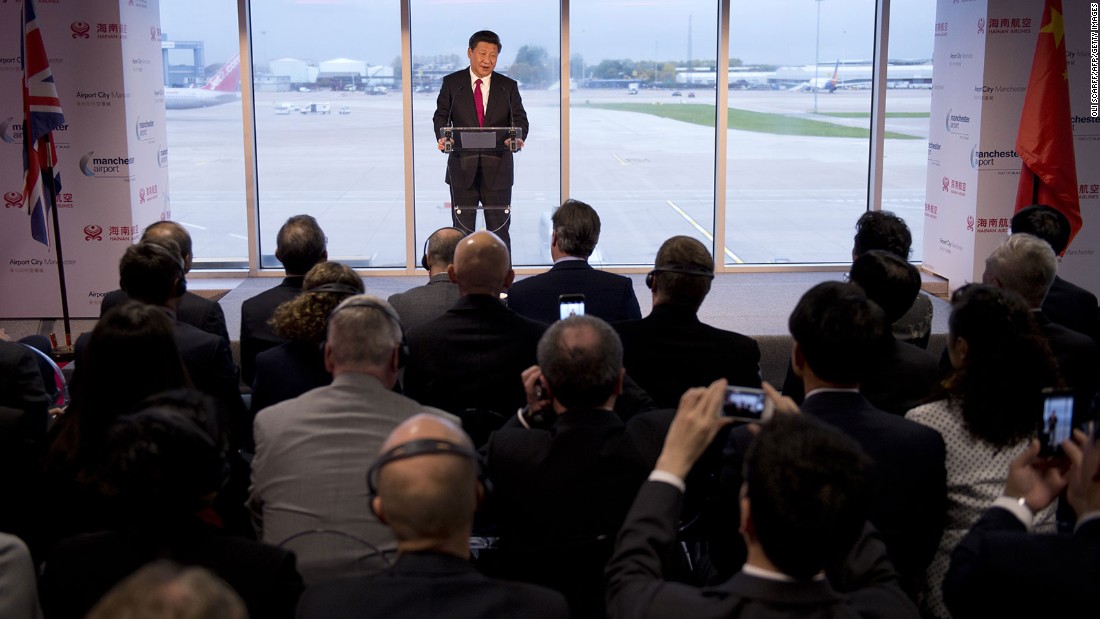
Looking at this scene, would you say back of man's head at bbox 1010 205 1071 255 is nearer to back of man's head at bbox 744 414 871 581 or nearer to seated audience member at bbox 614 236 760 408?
seated audience member at bbox 614 236 760 408

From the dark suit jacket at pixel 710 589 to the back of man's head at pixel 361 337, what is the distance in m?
0.96

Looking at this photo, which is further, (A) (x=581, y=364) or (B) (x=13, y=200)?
(B) (x=13, y=200)

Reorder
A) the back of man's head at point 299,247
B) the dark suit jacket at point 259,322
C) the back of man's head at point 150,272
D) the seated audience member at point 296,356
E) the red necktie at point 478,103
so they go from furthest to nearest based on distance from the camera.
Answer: the red necktie at point 478,103, the back of man's head at point 299,247, the dark suit jacket at point 259,322, the back of man's head at point 150,272, the seated audience member at point 296,356

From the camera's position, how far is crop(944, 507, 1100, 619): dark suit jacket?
5.98ft

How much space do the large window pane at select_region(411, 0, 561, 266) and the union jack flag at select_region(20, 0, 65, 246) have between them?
10.8 feet

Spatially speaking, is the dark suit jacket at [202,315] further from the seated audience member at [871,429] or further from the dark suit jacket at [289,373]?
the seated audience member at [871,429]

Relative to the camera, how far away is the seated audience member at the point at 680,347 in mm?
3465

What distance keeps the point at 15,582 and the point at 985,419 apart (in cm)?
217

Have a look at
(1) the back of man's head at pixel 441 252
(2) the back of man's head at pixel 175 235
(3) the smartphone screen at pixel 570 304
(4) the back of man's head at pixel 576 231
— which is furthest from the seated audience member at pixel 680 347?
(2) the back of man's head at pixel 175 235

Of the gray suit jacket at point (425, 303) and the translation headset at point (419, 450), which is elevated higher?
the translation headset at point (419, 450)

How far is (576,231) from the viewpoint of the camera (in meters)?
4.59

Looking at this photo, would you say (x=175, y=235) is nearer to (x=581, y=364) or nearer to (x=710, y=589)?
(x=581, y=364)

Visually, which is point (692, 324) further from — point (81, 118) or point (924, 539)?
point (81, 118)

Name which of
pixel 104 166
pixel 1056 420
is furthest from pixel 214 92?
pixel 1056 420
